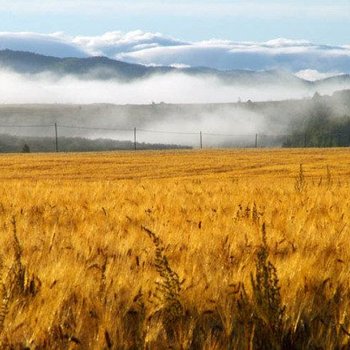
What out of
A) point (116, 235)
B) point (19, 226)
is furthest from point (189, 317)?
point (19, 226)

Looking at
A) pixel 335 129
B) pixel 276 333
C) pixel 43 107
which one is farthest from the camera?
pixel 43 107

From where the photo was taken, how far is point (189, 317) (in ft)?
12.5

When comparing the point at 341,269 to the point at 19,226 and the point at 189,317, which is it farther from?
the point at 19,226

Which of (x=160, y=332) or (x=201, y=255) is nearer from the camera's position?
(x=160, y=332)

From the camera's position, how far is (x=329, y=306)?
3.99m

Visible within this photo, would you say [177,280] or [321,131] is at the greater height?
[177,280]

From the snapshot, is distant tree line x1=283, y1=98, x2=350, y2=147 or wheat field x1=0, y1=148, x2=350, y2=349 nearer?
wheat field x1=0, y1=148, x2=350, y2=349

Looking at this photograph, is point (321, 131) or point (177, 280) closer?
point (177, 280)

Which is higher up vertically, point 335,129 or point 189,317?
point 189,317

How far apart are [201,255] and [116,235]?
1.31 meters

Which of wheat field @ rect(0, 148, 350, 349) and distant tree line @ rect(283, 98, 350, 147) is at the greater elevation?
wheat field @ rect(0, 148, 350, 349)

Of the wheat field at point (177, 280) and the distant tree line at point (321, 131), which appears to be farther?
the distant tree line at point (321, 131)

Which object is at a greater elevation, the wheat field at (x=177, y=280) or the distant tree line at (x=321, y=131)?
the wheat field at (x=177, y=280)

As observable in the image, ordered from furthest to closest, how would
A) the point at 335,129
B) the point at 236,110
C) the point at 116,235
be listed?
the point at 236,110 → the point at 335,129 → the point at 116,235
